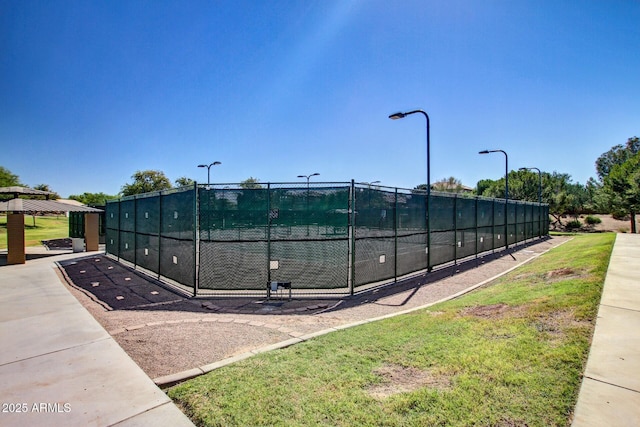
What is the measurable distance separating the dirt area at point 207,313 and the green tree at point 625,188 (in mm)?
24298

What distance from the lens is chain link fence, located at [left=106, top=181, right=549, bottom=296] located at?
352 inches

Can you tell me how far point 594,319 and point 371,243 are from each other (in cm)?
584

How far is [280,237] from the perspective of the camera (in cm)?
909

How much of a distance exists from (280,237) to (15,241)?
1356cm

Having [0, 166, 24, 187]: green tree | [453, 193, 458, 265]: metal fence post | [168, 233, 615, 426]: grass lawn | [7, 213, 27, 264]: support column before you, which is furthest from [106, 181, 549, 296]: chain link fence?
[0, 166, 24, 187]: green tree

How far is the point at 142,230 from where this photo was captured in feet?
40.4

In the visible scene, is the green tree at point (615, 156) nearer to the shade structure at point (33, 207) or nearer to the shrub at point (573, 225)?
the shrub at point (573, 225)

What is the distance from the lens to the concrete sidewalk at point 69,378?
3271 mm

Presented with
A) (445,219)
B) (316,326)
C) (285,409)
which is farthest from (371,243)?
(285,409)

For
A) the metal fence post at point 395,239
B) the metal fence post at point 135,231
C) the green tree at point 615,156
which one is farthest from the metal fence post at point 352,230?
the green tree at point 615,156

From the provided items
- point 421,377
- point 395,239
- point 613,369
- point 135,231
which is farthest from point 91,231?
point 613,369

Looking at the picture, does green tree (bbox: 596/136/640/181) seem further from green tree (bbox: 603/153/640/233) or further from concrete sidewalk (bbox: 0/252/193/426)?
concrete sidewalk (bbox: 0/252/193/426)

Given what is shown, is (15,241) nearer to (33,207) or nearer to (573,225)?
(33,207)

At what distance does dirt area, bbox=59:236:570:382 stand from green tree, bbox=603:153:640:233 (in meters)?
24.3
